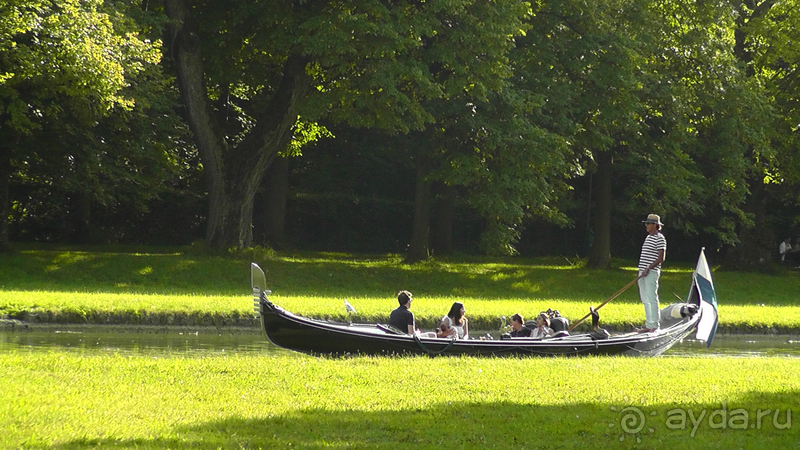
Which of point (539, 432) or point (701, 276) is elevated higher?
point (701, 276)

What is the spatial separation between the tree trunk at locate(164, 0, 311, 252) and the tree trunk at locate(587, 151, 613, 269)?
1214cm

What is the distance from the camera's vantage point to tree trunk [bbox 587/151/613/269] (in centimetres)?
3384

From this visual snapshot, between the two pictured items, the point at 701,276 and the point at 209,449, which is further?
the point at 701,276

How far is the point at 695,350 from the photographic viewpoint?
1703cm

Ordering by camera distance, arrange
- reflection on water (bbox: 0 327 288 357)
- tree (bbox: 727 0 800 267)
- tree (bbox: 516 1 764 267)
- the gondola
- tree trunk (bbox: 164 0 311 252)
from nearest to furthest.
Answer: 1. the gondola
2. reflection on water (bbox: 0 327 288 357)
3. tree trunk (bbox: 164 0 311 252)
4. tree (bbox: 516 1 764 267)
5. tree (bbox: 727 0 800 267)

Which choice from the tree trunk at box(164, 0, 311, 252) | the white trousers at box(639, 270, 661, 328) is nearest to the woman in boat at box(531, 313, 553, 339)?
the white trousers at box(639, 270, 661, 328)

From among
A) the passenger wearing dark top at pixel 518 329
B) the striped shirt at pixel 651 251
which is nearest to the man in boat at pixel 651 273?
the striped shirt at pixel 651 251

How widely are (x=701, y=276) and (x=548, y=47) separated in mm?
15696

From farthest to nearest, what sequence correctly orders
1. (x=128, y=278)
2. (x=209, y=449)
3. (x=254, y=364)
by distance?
(x=128, y=278)
(x=254, y=364)
(x=209, y=449)

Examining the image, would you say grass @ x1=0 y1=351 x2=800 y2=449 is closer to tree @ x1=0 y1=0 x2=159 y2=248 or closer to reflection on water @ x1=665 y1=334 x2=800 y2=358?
reflection on water @ x1=665 y1=334 x2=800 y2=358

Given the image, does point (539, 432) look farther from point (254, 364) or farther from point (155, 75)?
point (155, 75)

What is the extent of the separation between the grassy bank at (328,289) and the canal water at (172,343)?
1.86ft

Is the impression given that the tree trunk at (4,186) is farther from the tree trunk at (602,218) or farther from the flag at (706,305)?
the flag at (706,305)

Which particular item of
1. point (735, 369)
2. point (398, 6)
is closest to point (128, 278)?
point (398, 6)
